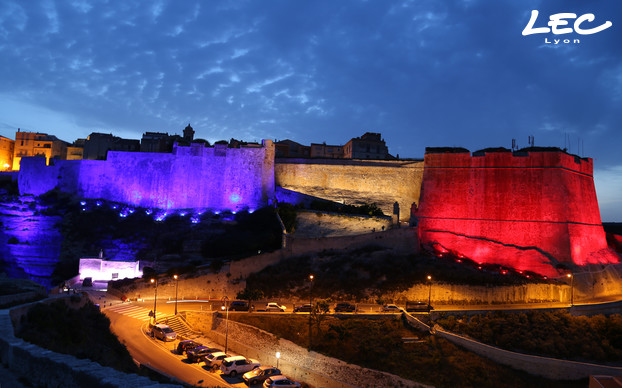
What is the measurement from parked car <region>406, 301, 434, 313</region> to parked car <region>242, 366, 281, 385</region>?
29.7ft

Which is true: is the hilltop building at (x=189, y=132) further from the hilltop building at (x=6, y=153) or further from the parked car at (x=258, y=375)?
the parked car at (x=258, y=375)

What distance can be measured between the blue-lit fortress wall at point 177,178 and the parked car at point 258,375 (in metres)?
23.7

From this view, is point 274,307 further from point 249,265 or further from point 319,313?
point 249,265

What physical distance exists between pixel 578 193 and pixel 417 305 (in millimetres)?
19521

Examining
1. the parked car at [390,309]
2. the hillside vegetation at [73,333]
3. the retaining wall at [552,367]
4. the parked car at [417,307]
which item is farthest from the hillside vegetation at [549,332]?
the hillside vegetation at [73,333]

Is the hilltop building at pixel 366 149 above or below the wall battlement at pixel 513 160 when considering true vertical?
above

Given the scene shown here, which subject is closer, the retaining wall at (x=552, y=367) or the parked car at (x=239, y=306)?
the retaining wall at (x=552, y=367)

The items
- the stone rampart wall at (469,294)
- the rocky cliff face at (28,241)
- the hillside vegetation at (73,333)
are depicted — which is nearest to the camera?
the hillside vegetation at (73,333)

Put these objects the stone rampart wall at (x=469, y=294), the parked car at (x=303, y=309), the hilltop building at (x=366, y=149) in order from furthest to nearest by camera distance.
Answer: the hilltop building at (x=366, y=149), the stone rampart wall at (x=469, y=294), the parked car at (x=303, y=309)

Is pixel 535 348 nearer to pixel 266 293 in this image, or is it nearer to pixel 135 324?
Result: pixel 266 293

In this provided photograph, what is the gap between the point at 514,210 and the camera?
3519 centimetres

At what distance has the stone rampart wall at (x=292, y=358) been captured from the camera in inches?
796

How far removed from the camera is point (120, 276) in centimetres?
3306

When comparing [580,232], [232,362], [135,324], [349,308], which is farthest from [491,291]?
[135,324]
